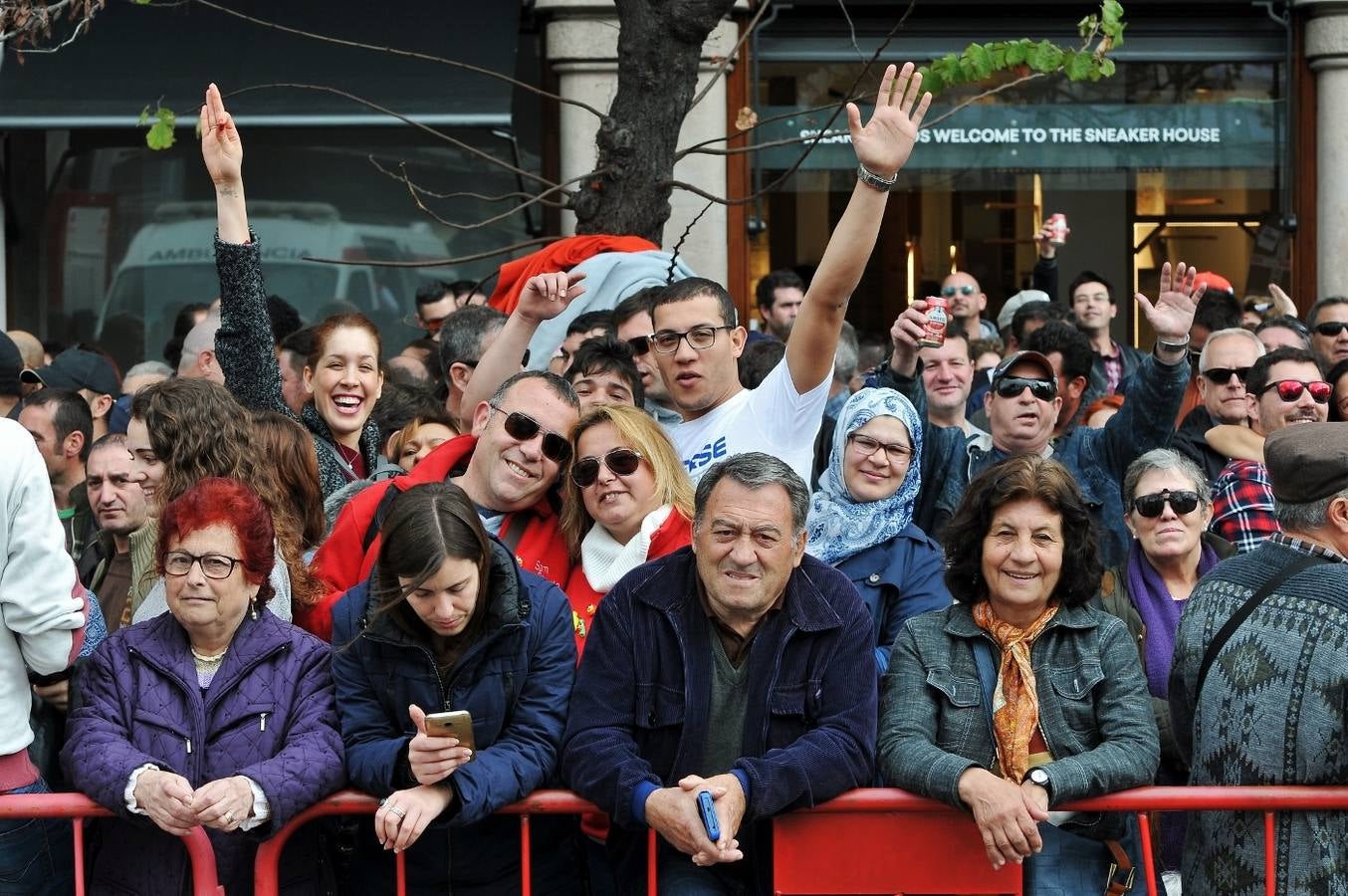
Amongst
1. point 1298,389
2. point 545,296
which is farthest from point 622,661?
point 1298,389

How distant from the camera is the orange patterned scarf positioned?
13.4 ft

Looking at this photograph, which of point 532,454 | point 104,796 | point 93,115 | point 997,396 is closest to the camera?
point 104,796

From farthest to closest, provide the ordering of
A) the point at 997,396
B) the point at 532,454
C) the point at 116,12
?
the point at 116,12 < the point at 997,396 < the point at 532,454

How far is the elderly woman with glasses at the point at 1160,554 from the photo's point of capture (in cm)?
519

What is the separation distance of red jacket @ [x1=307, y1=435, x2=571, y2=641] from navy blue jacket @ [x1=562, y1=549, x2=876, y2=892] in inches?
21.4

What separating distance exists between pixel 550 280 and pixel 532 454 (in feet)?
2.48

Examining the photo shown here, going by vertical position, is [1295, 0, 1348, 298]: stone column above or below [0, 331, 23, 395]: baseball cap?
above

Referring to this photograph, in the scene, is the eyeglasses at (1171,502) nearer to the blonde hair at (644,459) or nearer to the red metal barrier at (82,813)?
the blonde hair at (644,459)

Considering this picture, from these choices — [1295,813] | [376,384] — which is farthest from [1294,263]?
[1295,813]

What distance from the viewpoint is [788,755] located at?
393 centimetres

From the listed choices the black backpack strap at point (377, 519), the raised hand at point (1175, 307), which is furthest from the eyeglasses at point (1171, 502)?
the black backpack strap at point (377, 519)

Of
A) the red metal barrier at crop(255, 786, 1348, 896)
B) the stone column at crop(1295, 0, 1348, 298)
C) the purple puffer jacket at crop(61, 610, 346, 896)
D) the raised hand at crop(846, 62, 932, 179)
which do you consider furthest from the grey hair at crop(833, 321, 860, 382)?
the stone column at crop(1295, 0, 1348, 298)

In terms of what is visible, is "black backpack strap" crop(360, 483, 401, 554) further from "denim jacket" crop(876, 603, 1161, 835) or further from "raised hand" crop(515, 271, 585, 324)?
"denim jacket" crop(876, 603, 1161, 835)

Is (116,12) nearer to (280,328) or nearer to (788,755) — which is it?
(280,328)
